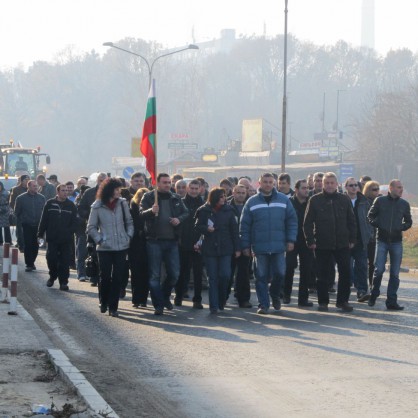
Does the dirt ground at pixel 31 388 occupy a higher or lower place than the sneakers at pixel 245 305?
higher

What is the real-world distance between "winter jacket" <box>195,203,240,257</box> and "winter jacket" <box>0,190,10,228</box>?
9674 mm

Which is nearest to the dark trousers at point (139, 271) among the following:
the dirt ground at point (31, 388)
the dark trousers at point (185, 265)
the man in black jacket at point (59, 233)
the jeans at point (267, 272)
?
the dark trousers at point (185, 265)

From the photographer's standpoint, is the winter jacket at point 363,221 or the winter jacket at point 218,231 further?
the winter jacket at point 363,221

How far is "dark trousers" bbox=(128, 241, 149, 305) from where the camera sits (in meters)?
14.7

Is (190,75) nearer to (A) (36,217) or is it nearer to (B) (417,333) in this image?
(A) (36,217)

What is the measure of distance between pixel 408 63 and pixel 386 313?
138m

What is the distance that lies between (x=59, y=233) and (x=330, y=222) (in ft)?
16.3

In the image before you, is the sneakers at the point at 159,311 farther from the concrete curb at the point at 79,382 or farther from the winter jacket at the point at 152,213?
the concrete curb at the point at 79,382

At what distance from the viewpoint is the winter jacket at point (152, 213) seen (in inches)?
560

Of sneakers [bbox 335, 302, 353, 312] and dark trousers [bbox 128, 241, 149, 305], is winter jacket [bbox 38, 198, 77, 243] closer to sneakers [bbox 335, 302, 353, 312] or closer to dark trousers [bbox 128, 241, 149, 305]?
dark trousers [bbox 128, 241, 149, 305]

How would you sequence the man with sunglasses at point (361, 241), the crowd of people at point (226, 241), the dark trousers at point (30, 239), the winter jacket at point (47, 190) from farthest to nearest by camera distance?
the winter jacket at point (47, 190)
the dark trousers at point (30, 239)
the man with sunglasses at point (361, 241)
the crowd of people at point (226, 241)

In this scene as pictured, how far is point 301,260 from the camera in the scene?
1563 cm

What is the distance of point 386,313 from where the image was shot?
47.2 feet

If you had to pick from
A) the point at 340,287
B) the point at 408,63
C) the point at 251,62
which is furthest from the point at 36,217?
the point at 408,63
